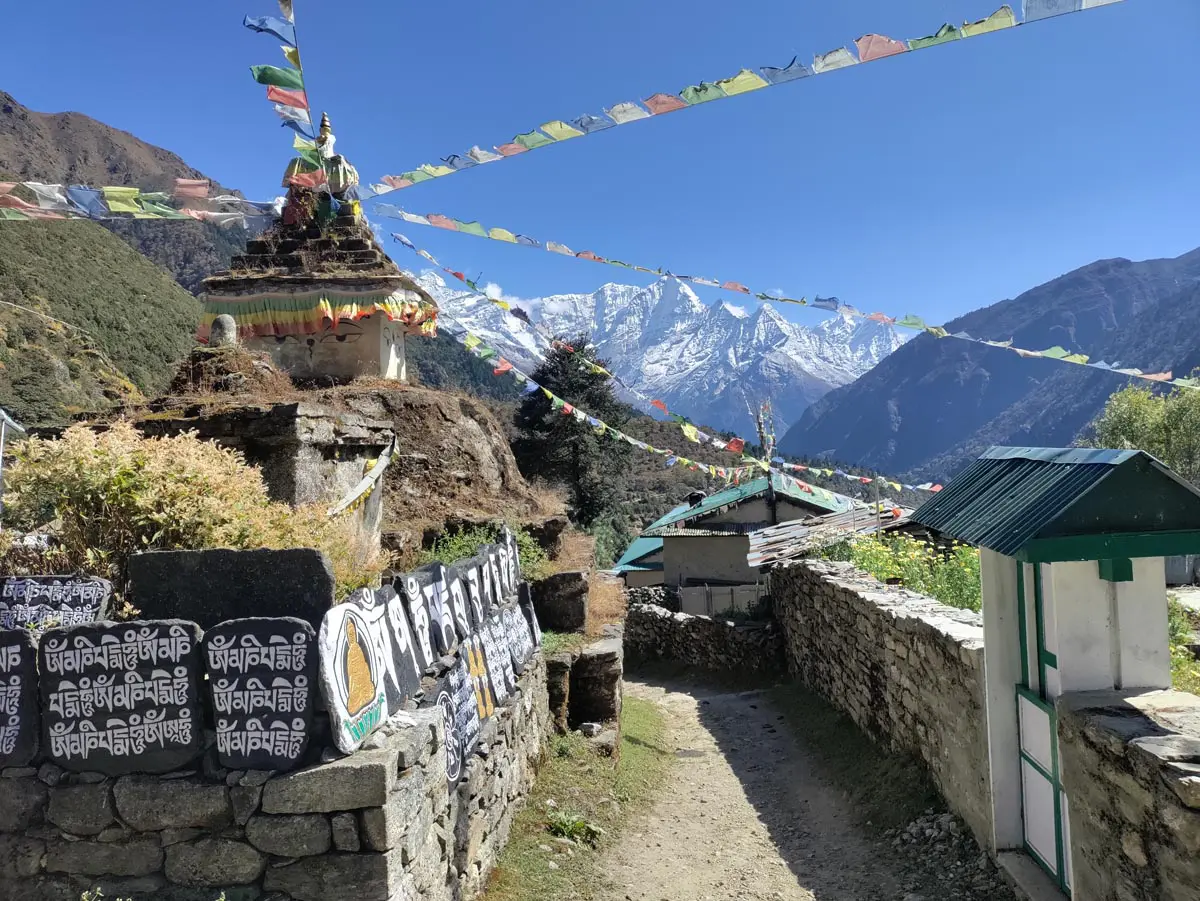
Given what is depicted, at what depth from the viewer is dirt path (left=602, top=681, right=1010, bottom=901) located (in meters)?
6.08

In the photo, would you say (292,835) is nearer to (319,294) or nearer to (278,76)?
(278,76)

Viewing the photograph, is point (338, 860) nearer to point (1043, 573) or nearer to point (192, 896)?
point (192, 896)

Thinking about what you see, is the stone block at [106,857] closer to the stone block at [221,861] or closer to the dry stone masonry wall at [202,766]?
the dry stone masonry wall at [202,766]

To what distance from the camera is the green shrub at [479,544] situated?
9633mm

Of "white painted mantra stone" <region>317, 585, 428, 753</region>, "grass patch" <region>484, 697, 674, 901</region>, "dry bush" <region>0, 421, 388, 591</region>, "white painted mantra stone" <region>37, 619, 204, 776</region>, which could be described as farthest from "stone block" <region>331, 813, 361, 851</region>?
"grass patch" <region>484, 697, 674, 901</region>

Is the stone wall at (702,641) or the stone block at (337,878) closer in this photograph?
the stone block at (337,878)

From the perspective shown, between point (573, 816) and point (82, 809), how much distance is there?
425cm

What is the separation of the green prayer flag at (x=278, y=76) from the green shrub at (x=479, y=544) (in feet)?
17.6

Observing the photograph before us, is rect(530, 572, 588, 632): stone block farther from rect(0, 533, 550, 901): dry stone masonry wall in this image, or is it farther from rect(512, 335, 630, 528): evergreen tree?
rect(512, 335, 630, 528): evergreen tree

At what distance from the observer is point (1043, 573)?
458cm

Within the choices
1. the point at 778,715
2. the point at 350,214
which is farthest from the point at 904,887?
the point at 350,214

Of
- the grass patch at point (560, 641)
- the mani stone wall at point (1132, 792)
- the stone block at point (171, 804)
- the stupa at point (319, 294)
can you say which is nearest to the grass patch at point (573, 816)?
the grass patch at point (560, 641)

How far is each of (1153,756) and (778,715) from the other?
31.5 ft

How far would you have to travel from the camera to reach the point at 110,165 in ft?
417
